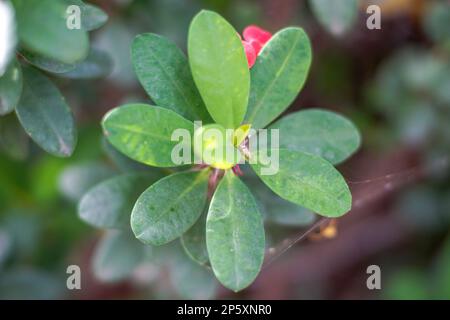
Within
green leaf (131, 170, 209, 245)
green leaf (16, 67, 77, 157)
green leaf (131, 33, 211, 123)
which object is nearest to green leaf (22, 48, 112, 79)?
green leaf (16, 67, 77, 157)

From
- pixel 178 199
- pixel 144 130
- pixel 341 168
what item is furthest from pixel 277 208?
pixel 341 168

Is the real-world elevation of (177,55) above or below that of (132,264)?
above

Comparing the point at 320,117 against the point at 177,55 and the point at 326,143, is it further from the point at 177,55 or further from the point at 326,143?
the point at 177,55

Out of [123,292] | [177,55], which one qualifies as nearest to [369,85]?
[123,292]

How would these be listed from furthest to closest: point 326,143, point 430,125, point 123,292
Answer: point 123,292 < point 430,125 < point 326,143

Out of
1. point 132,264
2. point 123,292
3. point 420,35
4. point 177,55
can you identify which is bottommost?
point 123,292

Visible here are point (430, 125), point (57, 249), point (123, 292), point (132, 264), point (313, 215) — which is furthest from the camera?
point (123, 292)

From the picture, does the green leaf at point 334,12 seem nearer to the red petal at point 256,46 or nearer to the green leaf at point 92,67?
the red petal at point 256,46

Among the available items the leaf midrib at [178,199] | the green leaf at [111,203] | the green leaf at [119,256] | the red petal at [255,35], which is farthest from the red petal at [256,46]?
the green leaf at [119,256]
